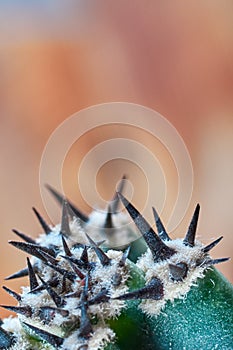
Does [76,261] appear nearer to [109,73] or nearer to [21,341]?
[21,341]

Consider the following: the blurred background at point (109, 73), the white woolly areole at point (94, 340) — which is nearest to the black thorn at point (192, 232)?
the white woolly areole at point (94, 340)

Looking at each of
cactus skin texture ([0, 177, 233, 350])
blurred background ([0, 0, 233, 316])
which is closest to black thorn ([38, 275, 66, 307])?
cactus skin texture ([0, 177, 233, 350])

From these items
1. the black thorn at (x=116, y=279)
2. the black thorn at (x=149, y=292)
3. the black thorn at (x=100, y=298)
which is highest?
the black thorn at (x=116, y=279)

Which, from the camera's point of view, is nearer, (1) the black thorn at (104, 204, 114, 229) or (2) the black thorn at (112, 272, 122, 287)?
(2) the black thorn at (112, 272, 122, 287)

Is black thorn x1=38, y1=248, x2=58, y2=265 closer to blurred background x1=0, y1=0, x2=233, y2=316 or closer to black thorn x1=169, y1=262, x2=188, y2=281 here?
black thorn x1=169, y1=262, x2=188, y2=281

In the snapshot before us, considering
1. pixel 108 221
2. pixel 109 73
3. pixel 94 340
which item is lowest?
pixel 94 340

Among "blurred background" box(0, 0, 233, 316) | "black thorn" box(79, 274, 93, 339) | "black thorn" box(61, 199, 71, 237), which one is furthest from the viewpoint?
"blurred background" box(0, 0, 233, 316)

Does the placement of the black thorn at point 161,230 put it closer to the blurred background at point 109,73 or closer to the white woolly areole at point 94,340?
the white woolly areole at point 94,340

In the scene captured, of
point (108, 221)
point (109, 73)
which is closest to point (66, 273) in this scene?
point (108, 221)
